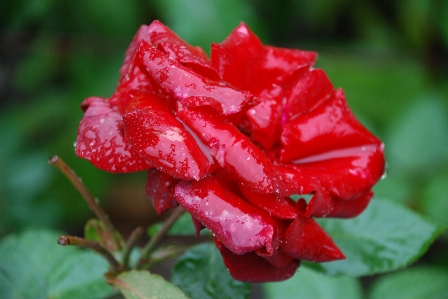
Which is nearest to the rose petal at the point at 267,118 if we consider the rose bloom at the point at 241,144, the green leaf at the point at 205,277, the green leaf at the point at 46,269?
the rose bloom at the point at 241,144

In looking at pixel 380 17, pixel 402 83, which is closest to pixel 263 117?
pixel 402 83

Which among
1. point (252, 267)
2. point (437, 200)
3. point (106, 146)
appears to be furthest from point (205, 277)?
point (437, 200)

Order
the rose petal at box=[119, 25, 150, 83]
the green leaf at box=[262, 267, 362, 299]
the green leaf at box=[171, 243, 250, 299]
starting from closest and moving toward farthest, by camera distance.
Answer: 1. the rose petal at box=[119, 25, 150, 83]
2. the green leaf at box=[171, 243, 250, 299]
3. the green leaf at box=[262, 267, 362, 299]

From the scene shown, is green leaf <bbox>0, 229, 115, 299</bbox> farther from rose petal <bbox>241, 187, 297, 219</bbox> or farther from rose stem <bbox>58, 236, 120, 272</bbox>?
rose petal <bbox>241, 187, 297, 219</bbox>

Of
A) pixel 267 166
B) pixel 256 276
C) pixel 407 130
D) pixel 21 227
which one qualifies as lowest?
pixel 21 227

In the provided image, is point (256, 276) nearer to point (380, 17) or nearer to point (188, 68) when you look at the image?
point (188, 68)

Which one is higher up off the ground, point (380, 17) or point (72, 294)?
point (380, 17)

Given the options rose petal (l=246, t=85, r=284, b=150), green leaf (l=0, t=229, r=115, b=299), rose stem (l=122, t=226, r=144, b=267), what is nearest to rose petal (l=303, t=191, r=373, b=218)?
rose petal (l=246, t=85, r=284, b=150)
